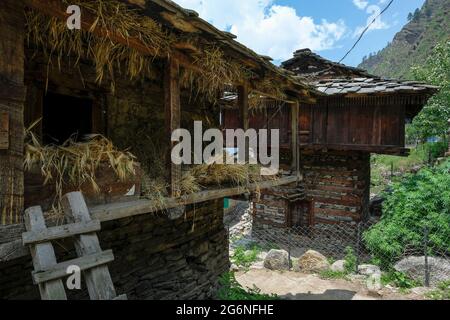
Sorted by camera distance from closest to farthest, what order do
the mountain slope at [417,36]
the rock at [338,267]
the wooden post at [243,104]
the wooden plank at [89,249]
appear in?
1. the wooden plank at [89,249]
2. the wooden post at [243,104]
3. the rock at [338,267]
4. the mountain slope at [417,36]

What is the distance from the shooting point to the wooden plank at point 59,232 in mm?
1853

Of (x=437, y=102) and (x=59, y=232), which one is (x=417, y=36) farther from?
(x=59, y=232)

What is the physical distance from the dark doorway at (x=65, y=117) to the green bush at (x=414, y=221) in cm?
807

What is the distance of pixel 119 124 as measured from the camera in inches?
150

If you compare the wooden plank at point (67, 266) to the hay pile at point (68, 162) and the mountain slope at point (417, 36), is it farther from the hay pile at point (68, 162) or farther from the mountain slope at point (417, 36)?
the mountain slope at point (417, 36)

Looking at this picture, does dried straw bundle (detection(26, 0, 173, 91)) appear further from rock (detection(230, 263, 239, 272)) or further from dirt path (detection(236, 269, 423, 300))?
rock (detection(230, 263, 239, 272))

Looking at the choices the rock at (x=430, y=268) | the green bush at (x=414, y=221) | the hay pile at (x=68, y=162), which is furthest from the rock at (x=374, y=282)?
the hay pile at (x=68, y=162)

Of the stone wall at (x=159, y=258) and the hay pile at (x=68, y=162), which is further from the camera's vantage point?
the stone wall at (x=159, y=258)

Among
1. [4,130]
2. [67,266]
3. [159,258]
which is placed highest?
[4,130]

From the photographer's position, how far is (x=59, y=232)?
1.93m

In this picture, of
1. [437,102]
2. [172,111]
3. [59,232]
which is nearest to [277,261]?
[172,111]

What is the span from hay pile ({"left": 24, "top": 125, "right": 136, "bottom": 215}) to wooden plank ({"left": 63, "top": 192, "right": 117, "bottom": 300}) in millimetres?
126

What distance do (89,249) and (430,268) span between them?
8.04m

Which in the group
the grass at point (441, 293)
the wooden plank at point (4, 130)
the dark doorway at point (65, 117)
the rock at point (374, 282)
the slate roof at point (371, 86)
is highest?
the slate roof at point (371, 86)
